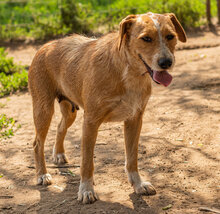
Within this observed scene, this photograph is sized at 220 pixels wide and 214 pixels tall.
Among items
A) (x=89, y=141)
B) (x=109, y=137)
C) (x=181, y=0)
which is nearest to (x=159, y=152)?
(x=109, y=137)

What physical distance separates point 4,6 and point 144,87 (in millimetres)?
11876

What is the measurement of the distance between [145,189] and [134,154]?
1.42ft

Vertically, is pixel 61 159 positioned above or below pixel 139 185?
below

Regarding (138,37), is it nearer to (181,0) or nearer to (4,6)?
(181,0)

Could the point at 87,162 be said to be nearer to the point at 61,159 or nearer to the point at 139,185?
the point at 139,185

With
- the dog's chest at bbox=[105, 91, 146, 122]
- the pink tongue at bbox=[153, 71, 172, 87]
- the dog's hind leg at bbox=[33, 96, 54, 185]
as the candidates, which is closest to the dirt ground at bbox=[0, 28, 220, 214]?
the dog's hind leg at bbox=[33, 96, 54, 185]

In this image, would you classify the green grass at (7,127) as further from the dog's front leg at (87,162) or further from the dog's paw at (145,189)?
the dog's paw at (145,189)

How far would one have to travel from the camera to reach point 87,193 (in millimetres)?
4297

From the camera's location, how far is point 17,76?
28.5 feet

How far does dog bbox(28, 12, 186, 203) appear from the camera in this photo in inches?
152

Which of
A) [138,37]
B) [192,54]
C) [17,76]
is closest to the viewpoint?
[138,37]

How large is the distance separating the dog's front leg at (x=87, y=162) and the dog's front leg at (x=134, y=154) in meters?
0.47

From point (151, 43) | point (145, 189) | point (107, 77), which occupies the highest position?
point (151, 43)

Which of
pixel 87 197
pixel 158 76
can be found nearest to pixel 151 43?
pixel 158 76
